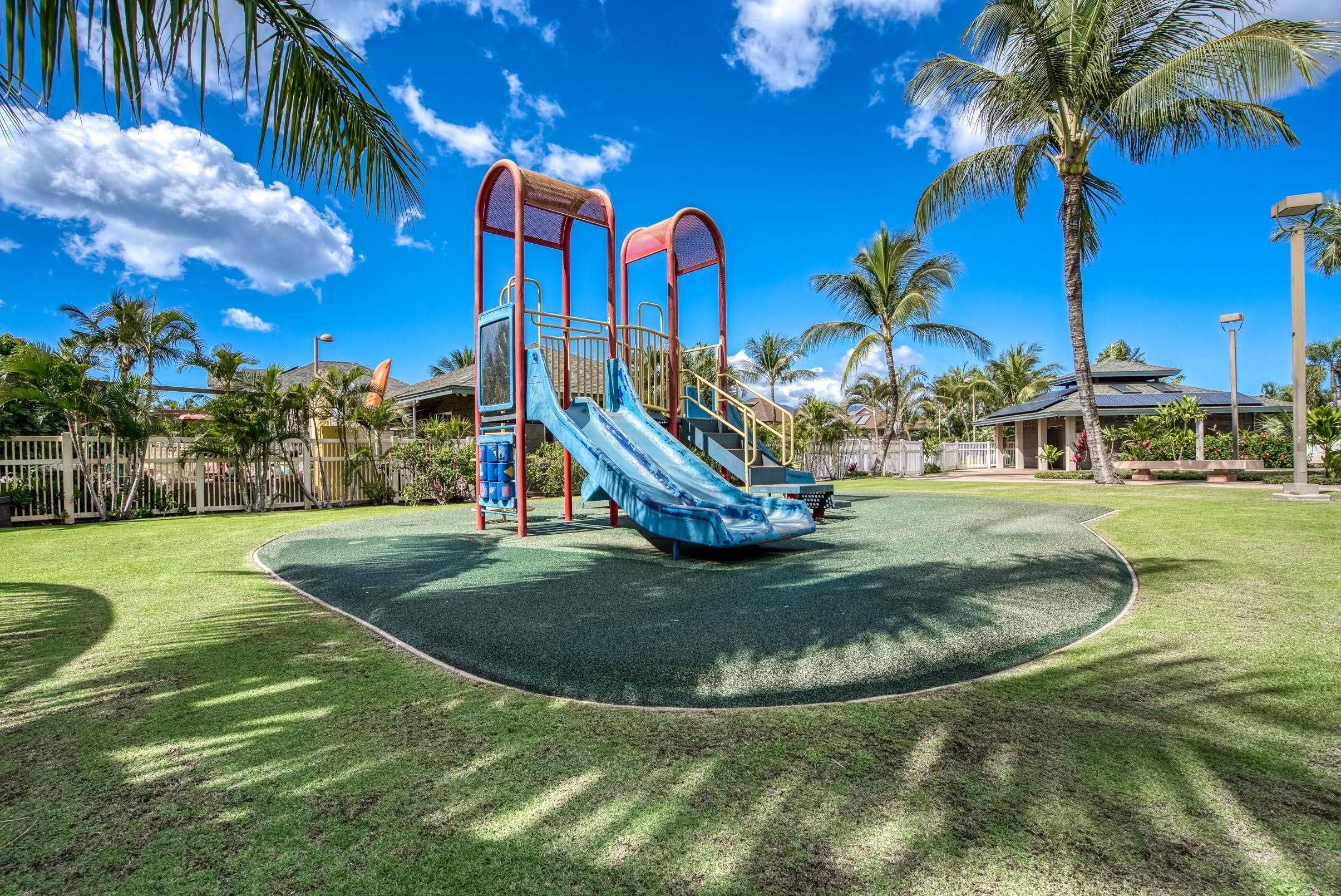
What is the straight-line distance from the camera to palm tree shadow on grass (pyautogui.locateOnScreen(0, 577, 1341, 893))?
177 centimetres

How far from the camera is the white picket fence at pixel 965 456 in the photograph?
3353cm

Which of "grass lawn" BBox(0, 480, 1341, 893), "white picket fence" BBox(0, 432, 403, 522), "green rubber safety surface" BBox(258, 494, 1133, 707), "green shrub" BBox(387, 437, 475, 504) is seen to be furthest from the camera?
"green shrub" BBox(387, 437, 475, 504)

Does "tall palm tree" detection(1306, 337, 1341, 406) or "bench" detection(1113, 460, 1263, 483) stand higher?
"tall palm tree" detection(1306, 337, 1341, 406)

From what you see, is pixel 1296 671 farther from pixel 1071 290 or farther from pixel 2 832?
pixel 1071 290

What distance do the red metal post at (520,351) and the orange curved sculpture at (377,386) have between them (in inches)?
338

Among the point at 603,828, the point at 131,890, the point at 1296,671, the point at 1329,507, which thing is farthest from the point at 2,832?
the point at 1329,507

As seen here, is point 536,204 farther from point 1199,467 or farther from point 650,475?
point 1199,467

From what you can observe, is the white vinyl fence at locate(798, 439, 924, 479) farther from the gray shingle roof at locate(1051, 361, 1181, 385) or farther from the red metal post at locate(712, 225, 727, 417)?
the red metal post at locate(712, 225, 727, 417)

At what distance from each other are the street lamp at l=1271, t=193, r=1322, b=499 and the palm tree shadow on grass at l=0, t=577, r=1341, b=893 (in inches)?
443

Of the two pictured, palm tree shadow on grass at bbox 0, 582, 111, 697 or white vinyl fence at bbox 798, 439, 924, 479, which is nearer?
palm tree shadow on grass at bbox 0, 582, 111, 697

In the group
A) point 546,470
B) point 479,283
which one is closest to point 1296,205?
point 479,283

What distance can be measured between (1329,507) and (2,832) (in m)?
14.4

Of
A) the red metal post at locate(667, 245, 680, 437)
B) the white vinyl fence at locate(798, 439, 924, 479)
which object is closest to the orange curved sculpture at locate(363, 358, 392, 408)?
the red metal post at locate(667, 245, 680, 437)

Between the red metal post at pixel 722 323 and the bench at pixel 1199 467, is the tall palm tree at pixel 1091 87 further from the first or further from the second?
the red metal post at pixel 722 323
